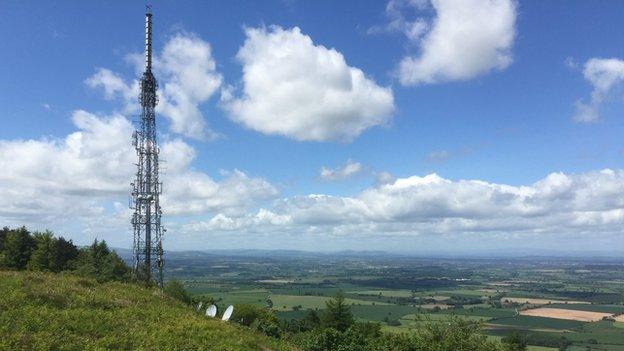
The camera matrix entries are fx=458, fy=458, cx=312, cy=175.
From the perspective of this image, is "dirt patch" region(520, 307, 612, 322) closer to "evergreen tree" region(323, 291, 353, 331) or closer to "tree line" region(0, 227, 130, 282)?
"evergreen tree" region(323, 291, 353, 331)

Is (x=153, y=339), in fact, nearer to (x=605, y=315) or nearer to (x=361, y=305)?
(x=361, y=305)

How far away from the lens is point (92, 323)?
2216 cm

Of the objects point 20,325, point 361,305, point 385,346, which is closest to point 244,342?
point 20,325

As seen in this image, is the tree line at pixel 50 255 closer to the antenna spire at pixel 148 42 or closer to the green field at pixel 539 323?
the antenna spire at pixel 148 42

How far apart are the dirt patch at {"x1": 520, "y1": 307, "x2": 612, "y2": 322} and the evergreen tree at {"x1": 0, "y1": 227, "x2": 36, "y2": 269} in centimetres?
13954

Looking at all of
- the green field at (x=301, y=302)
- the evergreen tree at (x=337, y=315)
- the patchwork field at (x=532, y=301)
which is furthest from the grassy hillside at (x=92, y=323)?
the patchwork field at (x=532, y=301)

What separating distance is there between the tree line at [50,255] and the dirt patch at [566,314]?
434ft

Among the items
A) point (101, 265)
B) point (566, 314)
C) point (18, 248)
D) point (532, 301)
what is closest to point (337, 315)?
point (101, 265)

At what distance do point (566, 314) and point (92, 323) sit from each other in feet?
517

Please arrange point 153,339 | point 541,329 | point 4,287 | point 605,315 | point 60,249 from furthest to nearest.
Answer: point 605,315, point 541,329, point 60,249, point 4,287, point 153,339

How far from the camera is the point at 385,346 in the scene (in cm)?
3856

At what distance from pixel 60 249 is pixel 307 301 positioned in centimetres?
11013

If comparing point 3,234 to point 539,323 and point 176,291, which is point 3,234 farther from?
point 539,323

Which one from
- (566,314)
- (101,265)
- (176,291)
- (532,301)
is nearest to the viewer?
(176,291)
